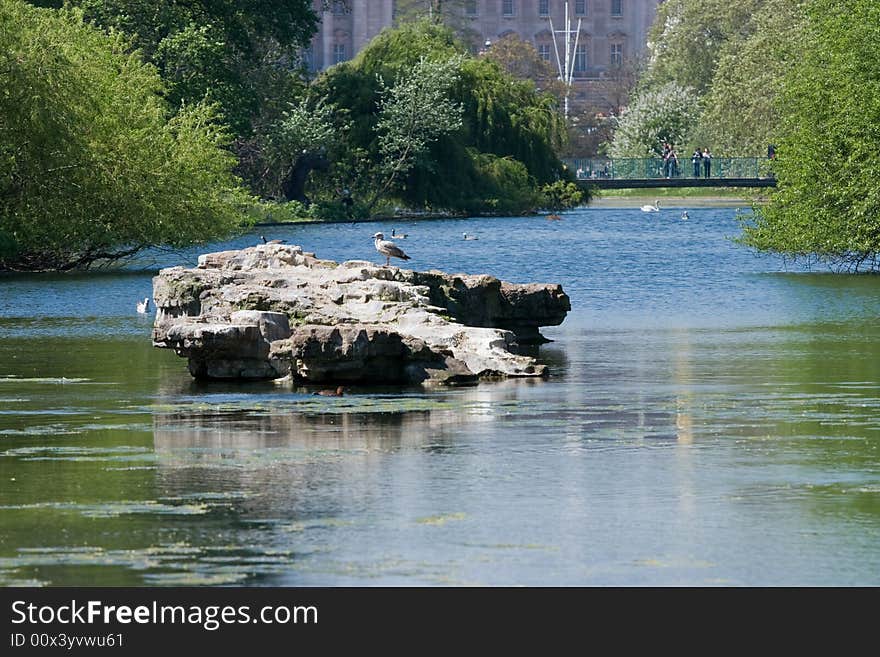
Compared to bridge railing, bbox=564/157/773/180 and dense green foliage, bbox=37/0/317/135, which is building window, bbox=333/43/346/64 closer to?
bridge railing, bbox=564/157/773/180

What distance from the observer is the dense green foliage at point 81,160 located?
46.2m

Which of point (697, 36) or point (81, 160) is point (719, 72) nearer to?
point (697, 36)

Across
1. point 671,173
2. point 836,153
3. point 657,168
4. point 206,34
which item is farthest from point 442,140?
point 836,153

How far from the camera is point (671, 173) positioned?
4311 inches

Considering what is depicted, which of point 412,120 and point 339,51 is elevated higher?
point 339,51

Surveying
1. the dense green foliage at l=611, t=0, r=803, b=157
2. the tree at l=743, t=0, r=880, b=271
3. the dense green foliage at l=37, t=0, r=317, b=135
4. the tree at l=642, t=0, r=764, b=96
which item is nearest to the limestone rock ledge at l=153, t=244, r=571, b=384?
the tree at l=743, t=0, r=880, b=271

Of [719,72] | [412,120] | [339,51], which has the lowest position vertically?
[412,120]

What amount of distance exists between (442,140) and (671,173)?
26.2 meters

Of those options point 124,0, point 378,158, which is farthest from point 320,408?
point 378,158

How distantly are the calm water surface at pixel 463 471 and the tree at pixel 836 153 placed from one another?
55.5ft

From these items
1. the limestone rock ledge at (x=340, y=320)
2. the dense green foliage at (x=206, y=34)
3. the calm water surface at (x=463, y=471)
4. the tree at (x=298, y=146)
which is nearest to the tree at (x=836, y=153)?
the calm water surface at (x=463, y=471)

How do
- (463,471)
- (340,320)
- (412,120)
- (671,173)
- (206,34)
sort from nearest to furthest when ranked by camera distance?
(463,471)
(340,320)
(206,34)
(412,120)
(671,173)

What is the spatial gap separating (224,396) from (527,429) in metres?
4.52

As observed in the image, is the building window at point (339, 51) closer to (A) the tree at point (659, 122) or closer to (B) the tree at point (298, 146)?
(A) the tree at point (659, 122)
